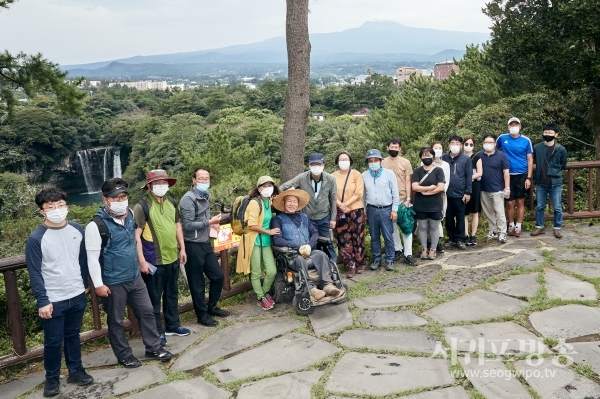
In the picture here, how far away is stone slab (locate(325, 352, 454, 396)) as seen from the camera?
2.97 metres

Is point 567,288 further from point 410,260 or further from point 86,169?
point 86,169

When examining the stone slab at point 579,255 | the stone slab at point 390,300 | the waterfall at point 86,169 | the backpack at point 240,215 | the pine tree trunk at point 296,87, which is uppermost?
the pine tree trunk at point 296,87

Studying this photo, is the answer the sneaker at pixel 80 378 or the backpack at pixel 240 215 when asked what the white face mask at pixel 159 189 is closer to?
the backpack at pixel 240 215

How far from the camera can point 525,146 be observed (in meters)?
6.00

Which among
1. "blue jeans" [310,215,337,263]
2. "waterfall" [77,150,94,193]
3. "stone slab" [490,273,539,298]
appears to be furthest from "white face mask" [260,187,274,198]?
"waterfall" [77,150,94,193]

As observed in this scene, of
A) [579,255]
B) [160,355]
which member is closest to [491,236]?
[579,255]

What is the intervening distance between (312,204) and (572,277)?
2575 mm

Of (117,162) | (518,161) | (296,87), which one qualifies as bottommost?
(117,162)

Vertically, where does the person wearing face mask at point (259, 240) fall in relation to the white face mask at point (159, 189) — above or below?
below

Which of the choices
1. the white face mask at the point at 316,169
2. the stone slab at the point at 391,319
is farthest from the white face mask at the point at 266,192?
the stone slab at the point at 391,319

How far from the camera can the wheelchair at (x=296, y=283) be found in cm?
413

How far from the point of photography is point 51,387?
10.3 feet

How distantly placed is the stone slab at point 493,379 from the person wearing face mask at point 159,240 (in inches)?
87.5

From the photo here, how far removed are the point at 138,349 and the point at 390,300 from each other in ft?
7.17
